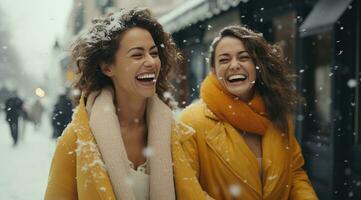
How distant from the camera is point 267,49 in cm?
341

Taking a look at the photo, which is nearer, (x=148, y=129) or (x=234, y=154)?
(x=148, y=129)

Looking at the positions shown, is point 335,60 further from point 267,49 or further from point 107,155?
point 107,155

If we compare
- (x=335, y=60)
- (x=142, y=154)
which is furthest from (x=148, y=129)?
(x=335, y=60)

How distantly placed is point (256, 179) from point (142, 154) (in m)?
0.81

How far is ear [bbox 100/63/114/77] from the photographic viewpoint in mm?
2709

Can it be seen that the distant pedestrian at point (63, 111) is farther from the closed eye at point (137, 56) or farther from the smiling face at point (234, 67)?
the closed eye at point (137, 56)

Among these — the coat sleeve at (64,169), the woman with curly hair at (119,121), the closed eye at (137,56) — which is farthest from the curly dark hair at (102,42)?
the coat sleeve at (64,169)

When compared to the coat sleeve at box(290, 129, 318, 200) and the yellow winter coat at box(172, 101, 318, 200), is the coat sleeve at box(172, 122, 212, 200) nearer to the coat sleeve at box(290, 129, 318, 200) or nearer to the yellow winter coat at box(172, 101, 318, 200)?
the yellow winter coat at box(172, 101, 318, 200)

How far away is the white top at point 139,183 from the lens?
8.50ft

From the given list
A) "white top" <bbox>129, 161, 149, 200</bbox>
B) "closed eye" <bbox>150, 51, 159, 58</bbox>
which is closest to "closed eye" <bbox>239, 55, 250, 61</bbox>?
"closed eye" <bbox>150, 51, 159, 58</bbox>

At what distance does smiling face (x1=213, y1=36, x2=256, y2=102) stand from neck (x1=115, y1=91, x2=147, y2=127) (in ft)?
2.28

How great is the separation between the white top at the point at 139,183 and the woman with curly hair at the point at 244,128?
478 millimetres

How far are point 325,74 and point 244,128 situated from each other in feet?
15.4

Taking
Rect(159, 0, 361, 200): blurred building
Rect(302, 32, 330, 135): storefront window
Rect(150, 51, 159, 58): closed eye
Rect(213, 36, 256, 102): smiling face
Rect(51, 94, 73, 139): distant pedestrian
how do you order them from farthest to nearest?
Rect(51, 94, 73, 139): distant pedestrian, Rect(302, 32, 330, 135): storefront window, Rect(159, 0, 361, 200): blurred building, Rect(213, 36, 256, 102): smiling face, Rect(150, 51, 159, 58): closed eye
